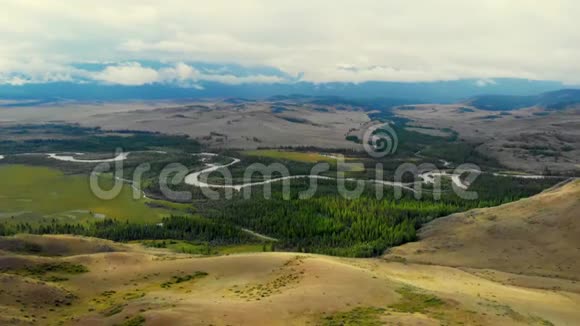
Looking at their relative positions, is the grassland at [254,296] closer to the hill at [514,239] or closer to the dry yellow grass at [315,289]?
the dry yellow grass at [315,289]

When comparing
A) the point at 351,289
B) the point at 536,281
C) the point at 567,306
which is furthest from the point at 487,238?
the point at 351,289

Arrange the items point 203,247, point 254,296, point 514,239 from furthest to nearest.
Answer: point 203,247, point 514,239, point 254,296

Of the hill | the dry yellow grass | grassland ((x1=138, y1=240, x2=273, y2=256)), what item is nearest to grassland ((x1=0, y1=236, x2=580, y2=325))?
the dry yellow grass

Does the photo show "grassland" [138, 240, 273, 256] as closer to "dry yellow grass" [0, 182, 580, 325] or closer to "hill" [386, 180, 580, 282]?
"dry yellow grass" [0, 182, 580, 325]

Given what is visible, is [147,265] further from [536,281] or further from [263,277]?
[536,281]

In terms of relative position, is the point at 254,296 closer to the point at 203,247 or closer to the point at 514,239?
the point at 203,247

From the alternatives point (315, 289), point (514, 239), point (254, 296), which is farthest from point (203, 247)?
point (514, 239)

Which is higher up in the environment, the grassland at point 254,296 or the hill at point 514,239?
the grassland at point 254,296

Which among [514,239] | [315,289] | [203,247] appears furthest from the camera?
[203,247]

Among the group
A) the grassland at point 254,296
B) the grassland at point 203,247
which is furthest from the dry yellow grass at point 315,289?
the grassland at point 203,247

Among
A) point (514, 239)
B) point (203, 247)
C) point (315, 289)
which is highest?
point (315, 289)

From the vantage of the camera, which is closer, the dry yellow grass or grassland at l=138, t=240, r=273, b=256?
the dry yellow grass
